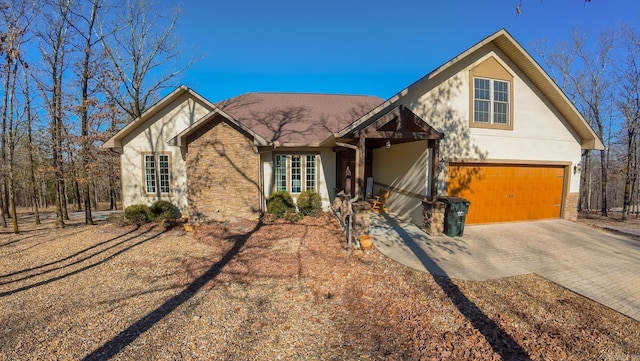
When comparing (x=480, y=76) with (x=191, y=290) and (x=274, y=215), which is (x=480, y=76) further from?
(x=191, y=290)

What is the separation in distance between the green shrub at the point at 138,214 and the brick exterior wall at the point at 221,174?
2226 mm

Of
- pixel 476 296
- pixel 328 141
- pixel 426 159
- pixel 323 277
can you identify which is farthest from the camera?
pixel 328 141

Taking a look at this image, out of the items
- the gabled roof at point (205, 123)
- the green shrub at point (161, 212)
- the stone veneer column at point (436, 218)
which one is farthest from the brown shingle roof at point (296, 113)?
the stone veneer column at point (436, 218)

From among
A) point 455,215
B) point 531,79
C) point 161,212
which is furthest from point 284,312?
point 531,79

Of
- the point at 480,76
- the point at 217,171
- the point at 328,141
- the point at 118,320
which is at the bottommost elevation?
the point at 118,320

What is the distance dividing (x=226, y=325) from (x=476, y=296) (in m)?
4.71

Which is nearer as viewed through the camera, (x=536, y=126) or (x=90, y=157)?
(x=536, y=126)

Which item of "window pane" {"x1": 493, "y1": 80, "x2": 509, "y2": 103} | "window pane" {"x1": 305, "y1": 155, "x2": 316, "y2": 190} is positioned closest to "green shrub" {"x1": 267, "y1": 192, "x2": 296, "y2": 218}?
"window pane" {"x1": 305, "y1": 155, "x2": 316, "y2": 190}

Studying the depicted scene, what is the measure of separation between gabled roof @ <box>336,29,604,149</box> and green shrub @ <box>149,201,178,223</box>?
835 cm

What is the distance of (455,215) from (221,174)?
29.8 feet

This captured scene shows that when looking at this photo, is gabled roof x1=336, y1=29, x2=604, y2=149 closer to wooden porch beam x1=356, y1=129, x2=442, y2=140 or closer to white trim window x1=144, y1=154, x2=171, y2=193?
wooden porch beam x1=356, y1=129, x2=442, y2=140

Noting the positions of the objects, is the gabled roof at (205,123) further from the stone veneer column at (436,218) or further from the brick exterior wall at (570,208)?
the brick exterior wall at (570,208)

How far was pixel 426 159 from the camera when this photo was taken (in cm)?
928

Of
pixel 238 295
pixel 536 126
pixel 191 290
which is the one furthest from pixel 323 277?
pixel 536 126
